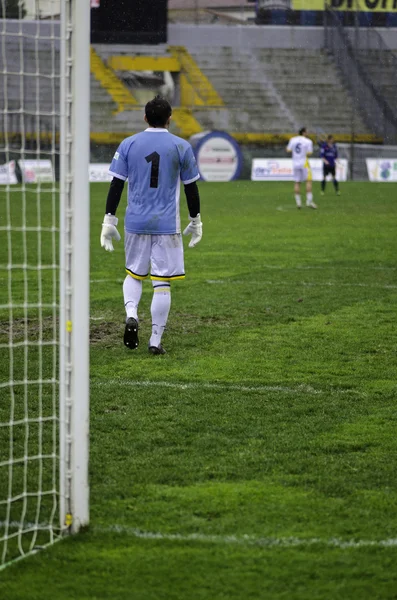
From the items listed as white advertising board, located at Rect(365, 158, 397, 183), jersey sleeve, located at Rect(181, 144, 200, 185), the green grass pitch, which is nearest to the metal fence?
white advertising board, located at Rect(365, 158, 397, 183)

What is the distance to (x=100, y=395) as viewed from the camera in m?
6.31

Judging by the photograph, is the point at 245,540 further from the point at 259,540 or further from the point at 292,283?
the point at 292,283

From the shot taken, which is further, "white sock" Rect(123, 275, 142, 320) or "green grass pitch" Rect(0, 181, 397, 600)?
"white sock" Rect(123, 275, 142, 320)

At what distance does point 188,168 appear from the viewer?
7.51 meters

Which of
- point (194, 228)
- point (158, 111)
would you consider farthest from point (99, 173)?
point (158, 111)

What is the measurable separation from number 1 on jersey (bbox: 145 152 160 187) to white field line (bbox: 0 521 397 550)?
4.01 meters

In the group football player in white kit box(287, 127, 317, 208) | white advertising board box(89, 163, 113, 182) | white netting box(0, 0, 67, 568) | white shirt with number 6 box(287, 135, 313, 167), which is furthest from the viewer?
white advertising board box(89, 163, 113, 182)

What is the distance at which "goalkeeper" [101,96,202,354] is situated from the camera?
24.4 ft

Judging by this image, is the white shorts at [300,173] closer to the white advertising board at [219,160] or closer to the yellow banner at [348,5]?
the white advertising board at [219,160]

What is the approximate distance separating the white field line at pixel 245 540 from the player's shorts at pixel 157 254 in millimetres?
3870

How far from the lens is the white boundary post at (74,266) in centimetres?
376

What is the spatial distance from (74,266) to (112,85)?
37.9 meters

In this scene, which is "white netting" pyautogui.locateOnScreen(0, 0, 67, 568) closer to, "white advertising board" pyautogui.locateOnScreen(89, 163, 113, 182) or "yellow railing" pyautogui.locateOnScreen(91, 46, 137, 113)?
"white advertising board" pyautogui.locateOnScreen(89, 163, 113, 182)

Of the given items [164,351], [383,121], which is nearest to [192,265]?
[164,351]
